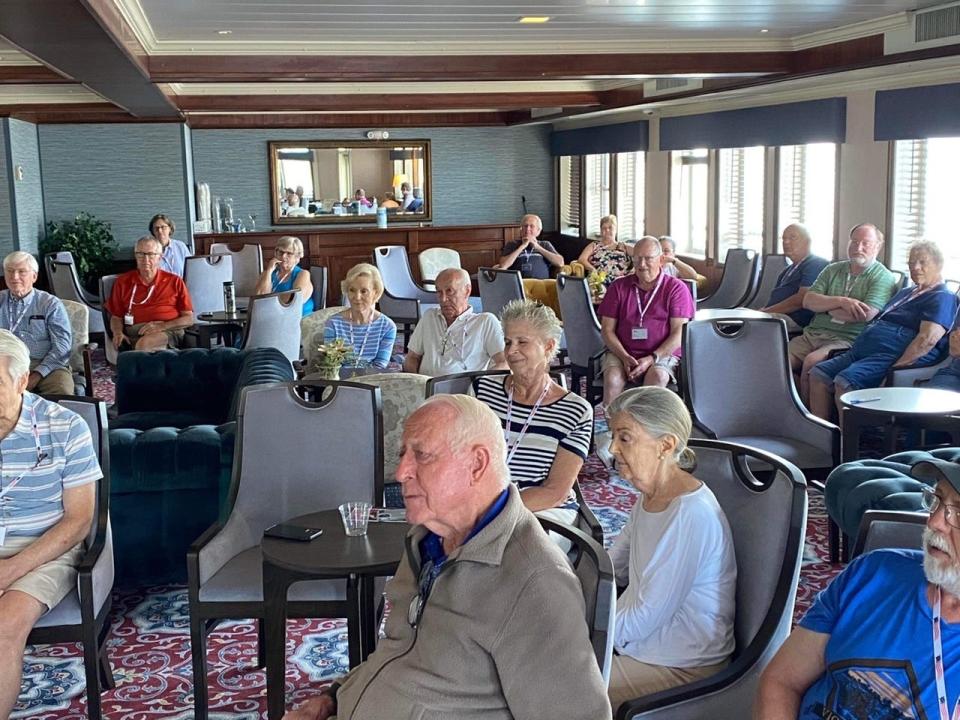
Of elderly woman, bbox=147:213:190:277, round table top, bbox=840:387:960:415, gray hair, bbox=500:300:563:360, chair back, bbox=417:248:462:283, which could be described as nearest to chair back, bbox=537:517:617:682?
gray hair, bbox=500:300:563:360

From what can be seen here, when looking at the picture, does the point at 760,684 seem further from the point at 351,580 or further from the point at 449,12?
the point at 449,12

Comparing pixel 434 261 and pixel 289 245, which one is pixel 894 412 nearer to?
pixel 289 245

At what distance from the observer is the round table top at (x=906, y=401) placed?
485cm

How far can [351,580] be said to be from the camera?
10.7 ft

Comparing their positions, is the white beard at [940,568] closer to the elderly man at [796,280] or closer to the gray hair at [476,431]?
the gray hair at [476,431]

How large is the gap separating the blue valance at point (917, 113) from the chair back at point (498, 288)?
9.83 feet

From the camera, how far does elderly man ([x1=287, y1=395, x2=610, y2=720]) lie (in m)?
1.97

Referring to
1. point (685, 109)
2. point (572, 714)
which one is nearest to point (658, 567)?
point (572, 714)

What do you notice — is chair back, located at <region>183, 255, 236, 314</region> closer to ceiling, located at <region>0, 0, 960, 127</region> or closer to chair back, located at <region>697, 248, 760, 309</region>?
ceiling, located at <region>0, 0, 960, 127</region>

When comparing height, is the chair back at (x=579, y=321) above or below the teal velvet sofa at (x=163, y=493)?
above

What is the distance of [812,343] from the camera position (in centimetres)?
758

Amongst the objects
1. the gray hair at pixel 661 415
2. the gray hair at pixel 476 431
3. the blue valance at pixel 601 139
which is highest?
the blue valance at pixel 601 139

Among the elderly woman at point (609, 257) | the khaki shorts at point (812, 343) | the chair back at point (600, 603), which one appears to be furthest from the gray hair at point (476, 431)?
the elderly woman at point (609, 257)

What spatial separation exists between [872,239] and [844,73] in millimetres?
1459
